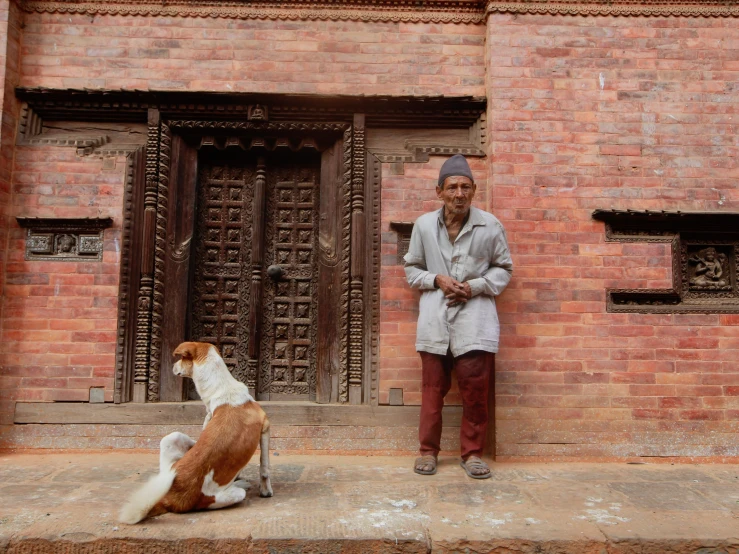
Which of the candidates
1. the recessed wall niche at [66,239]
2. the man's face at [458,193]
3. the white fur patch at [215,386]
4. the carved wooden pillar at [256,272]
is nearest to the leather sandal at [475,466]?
the white fur patch at [215,386]

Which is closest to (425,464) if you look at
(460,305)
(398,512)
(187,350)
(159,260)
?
(398,512)

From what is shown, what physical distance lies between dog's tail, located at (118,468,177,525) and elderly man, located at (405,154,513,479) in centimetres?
182

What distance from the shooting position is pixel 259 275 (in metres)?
4.86

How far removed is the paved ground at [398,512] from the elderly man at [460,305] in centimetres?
40

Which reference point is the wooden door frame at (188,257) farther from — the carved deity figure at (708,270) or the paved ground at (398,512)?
the carved deity figure at (708,270)

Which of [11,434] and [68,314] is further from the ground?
[68,314]

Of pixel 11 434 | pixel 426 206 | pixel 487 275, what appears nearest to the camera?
pixel 487 275

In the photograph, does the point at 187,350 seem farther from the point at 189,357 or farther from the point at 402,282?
the point at 402,282

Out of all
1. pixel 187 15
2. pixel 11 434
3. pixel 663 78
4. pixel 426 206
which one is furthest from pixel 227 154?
pixel 663 78

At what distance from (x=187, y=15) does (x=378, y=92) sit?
73.2 inches

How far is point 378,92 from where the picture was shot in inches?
192

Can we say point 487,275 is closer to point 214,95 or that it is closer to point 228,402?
point 228,402

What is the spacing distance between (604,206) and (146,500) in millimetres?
3981

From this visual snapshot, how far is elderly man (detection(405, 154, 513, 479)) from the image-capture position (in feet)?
13.1
